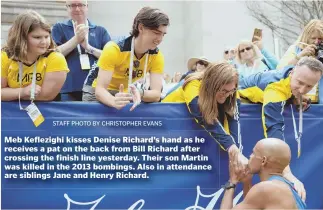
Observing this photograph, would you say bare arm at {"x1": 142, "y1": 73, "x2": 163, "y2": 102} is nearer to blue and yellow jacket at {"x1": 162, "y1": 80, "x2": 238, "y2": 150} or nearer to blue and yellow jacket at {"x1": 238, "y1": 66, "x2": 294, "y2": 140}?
blue and yellow jacket at {"x1": 162, "y1": 80, "x2": 238, "y2": 150}

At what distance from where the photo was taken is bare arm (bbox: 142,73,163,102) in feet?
16.7

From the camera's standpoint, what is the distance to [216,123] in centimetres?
499

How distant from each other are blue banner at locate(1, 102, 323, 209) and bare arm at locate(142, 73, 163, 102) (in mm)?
67

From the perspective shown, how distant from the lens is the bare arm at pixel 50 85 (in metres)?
4.96

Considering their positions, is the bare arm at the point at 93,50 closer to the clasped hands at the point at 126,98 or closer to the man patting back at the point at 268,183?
the clasped hands at the point at 126,98

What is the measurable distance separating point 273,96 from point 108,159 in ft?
4.73

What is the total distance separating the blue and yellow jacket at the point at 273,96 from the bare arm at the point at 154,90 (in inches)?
31.4

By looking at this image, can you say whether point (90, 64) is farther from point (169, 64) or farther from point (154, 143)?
point (169, 64)

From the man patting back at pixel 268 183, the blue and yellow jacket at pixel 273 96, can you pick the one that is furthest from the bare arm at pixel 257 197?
the blue and yellow jacket at pixel 273 96

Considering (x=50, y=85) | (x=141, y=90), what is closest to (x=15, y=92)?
(x=50, y=85)

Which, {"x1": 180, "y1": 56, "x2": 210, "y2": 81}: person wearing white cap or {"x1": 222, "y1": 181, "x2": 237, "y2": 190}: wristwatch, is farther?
{"x1": 180, "y1": 56, "x2": 210, "y2": 81}: person wearing white cap

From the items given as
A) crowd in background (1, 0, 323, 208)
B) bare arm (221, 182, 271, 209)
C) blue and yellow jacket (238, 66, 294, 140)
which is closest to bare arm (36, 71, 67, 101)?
crowd in background (1, 0, 323, 208)

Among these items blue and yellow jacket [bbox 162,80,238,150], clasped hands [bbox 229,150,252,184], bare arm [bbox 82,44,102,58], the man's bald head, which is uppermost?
bare arm [bbox 82,44,102,58]

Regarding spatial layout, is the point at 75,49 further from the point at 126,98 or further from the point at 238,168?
the point at 238,168
